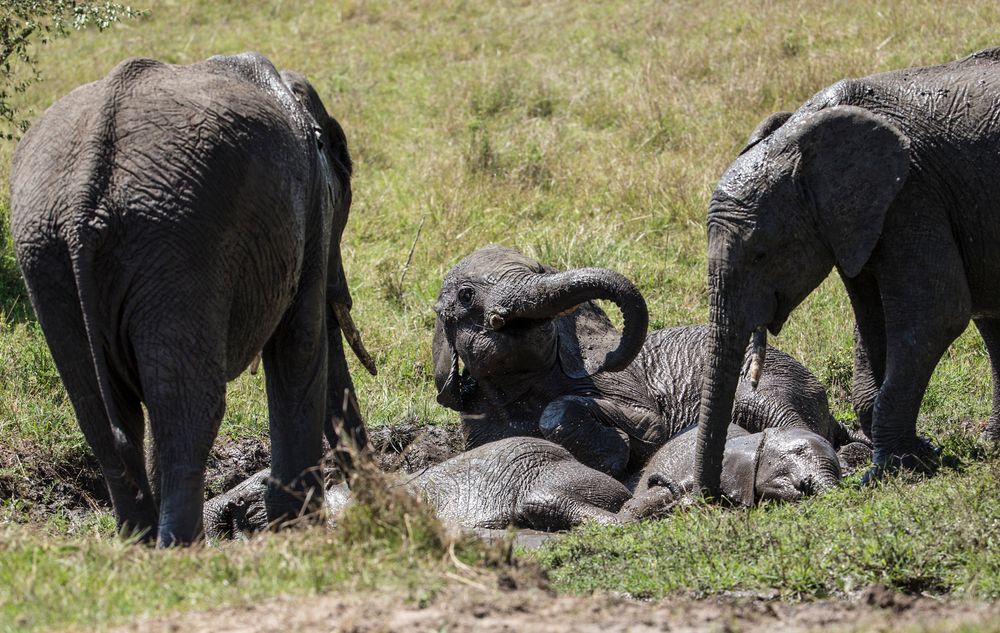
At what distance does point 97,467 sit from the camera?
8.96 m

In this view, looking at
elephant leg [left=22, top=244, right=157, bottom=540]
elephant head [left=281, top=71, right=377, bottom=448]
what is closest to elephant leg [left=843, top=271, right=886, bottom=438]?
elephant head [left=281, top=71, right=377, bottom=448]

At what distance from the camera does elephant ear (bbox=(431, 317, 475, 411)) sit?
29.1ft

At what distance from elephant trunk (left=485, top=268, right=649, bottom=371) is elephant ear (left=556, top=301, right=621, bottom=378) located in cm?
28

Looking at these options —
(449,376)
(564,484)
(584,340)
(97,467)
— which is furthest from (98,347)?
(584,340)

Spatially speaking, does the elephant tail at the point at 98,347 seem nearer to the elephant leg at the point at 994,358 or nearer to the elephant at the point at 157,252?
the elephant at the point at 157,252

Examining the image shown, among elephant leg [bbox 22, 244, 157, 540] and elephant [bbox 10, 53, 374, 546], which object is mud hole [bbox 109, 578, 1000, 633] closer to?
elephant [bbox 10, 53, 374, 546]

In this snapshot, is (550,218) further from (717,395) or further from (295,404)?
(295,404)

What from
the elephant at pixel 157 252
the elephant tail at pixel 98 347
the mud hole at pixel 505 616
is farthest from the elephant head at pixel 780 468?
the elephant tail at pixel 98 347

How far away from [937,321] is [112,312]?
3993 mm

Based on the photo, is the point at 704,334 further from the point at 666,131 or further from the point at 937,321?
the point at 666,131

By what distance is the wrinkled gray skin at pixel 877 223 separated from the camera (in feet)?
23.6

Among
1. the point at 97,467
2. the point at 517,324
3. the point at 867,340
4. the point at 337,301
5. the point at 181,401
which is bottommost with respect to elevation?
the point at 97,467

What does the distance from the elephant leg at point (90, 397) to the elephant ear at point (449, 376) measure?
2998 millimetres

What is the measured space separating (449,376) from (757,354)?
79.0 inches
